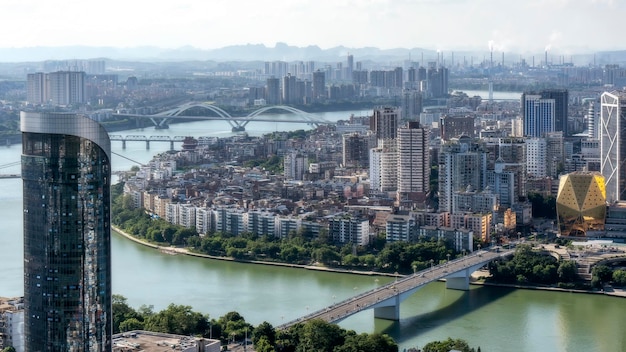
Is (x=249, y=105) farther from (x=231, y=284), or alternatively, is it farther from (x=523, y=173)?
(x=231, y=284)

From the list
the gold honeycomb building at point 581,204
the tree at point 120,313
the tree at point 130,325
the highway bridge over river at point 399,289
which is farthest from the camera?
the gold honeycomb building at point 581,204

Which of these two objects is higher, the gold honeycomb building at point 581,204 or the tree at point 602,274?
the gold honeycomb building at point 581,204

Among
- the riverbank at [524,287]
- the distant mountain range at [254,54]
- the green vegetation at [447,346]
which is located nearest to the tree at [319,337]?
the green vegetation at [447,346]

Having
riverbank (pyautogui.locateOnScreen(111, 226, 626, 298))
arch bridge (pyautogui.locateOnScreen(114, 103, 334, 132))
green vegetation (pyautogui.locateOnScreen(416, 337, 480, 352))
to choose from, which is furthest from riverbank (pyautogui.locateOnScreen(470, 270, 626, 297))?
arch bridge (pyautogui.locateOnScreen(114, 103, 334, 132))

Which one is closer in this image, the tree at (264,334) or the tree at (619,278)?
the tree at (264,334)

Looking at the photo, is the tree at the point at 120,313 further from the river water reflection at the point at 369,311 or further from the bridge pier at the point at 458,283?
the bridge pier at the point at 458,283

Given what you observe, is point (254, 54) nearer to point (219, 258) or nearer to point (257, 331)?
point (219, 258)
